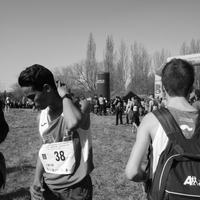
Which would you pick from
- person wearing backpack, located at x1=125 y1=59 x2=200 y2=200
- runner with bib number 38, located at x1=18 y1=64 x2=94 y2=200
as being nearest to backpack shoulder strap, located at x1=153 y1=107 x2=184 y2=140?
person wearing backpack, located at x1=125 y1=59 x2=200 y2=200

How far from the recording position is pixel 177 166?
4.42 feet

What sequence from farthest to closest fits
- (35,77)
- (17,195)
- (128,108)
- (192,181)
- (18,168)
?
1. (128,108)
2. (18,168)
3. (17,195)
4. (35,77)
5. (192,181)

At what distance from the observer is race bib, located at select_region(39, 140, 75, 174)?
184cm

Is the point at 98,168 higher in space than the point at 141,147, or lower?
lower

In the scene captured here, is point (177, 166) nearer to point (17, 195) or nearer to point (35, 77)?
point (35, 77)

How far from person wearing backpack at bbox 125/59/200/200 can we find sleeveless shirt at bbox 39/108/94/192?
518 millimetres

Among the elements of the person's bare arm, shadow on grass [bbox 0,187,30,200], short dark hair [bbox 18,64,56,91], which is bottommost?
shadow on grass [bbox 0,187,30,200]

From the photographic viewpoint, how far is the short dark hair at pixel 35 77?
1.83 metres

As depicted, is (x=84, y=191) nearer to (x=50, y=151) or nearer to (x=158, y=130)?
(x=50, y=151)

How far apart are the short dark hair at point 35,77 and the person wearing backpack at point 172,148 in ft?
2.87

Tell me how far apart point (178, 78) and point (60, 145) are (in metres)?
1.00

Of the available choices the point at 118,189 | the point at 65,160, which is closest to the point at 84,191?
the point at 65,160

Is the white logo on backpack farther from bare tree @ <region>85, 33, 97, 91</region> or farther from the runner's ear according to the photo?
bare tree @ <region>85, 33, 97, 91</region>

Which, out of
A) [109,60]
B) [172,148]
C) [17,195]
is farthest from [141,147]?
[109,60]
